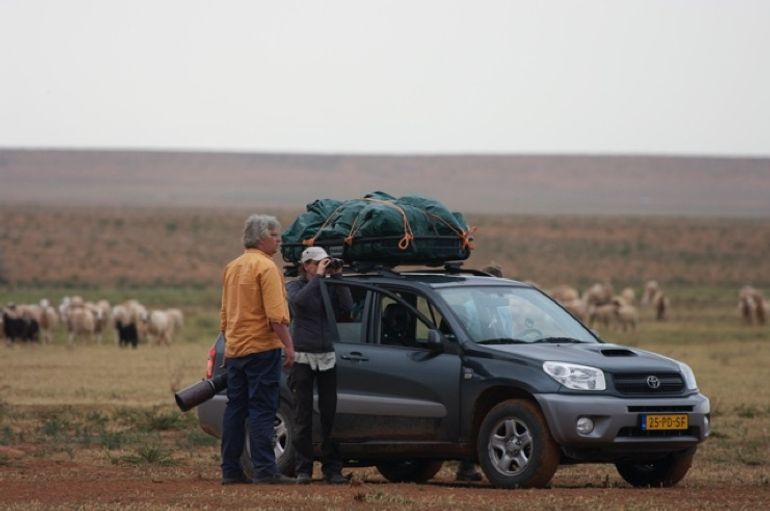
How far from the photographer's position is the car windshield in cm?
1229

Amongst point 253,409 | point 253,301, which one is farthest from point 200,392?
point 253,301

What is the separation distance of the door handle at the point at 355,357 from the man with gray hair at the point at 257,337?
89 cm

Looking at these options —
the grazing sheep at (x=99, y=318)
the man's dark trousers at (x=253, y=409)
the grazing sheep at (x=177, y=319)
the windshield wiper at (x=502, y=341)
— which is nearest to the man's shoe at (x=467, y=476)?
the windshield wiper at (x=502, y=341)

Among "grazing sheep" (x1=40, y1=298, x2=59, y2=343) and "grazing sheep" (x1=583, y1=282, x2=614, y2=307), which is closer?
"grazing sheep" (x1=40, y1=298, x2=59, y2=343)

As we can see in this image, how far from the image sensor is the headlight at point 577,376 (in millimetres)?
11469

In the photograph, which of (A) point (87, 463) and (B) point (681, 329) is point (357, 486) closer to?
(A) point (87, 463)

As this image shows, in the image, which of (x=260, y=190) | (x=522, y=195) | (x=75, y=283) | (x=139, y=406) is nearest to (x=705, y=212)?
(x=522, y=195)

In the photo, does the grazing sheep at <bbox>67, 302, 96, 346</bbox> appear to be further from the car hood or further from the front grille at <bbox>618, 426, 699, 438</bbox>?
the front grille at <bbox>618, 426, 699, 438</bbox>

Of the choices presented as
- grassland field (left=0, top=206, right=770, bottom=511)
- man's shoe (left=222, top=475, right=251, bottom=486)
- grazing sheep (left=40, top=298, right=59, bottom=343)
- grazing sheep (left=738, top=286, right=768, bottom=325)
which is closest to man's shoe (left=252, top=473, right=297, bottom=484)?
man's shoe (left=222, top=475, right=251, bottom=486)

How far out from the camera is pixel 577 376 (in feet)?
37.7

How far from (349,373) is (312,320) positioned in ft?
2.31

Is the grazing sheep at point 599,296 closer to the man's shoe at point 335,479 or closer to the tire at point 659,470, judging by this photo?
the tire at point 659,470

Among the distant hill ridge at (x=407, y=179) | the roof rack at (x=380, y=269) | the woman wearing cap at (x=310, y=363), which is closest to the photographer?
the woman wearing cap at (x=310, y=363)

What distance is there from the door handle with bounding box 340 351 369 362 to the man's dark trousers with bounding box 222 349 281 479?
89cm
